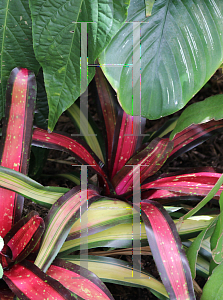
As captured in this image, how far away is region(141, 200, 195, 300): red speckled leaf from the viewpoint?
1.87 feet

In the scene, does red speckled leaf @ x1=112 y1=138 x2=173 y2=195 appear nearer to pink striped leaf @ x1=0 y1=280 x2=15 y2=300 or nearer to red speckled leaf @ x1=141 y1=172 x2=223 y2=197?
red speckled leaf @ x1=141 y1=172 x2=223 y2=197

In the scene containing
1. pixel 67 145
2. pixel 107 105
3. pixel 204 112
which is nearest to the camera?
pixel 204 112

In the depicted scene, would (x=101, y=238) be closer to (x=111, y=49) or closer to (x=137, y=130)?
(x=137, y=130)

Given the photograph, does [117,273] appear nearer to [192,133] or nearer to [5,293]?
[5,293]

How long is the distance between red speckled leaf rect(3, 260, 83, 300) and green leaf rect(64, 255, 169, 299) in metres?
0.13

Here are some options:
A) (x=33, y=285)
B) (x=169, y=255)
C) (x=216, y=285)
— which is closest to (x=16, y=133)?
(x=33, y=285)

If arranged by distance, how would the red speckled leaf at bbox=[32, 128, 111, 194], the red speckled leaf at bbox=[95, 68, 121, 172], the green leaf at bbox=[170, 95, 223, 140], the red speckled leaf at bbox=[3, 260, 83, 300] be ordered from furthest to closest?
1. the red speckled leaf at bbox=[95, 68, 121, 172]
2. the red speckled leaf at bbox=[32, 128, 111, 194]
3. the green leaf at bbox=[170, 95, 223, 140]
4. the red speckled leaf at bbox=[3, 260, 83, 300]

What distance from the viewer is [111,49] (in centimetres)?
64

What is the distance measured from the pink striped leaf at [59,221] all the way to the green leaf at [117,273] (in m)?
0.13

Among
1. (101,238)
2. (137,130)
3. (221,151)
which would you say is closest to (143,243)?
(101,238)

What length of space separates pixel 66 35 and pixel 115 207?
0.43 metres

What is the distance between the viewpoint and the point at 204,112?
2.11ft

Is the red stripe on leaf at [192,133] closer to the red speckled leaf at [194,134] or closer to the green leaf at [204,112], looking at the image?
the red speckled leaf at [194,134]

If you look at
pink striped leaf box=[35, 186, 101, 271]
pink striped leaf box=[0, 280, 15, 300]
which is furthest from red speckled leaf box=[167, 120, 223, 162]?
pink striped leaf box=[0, 280, 15, 300]
